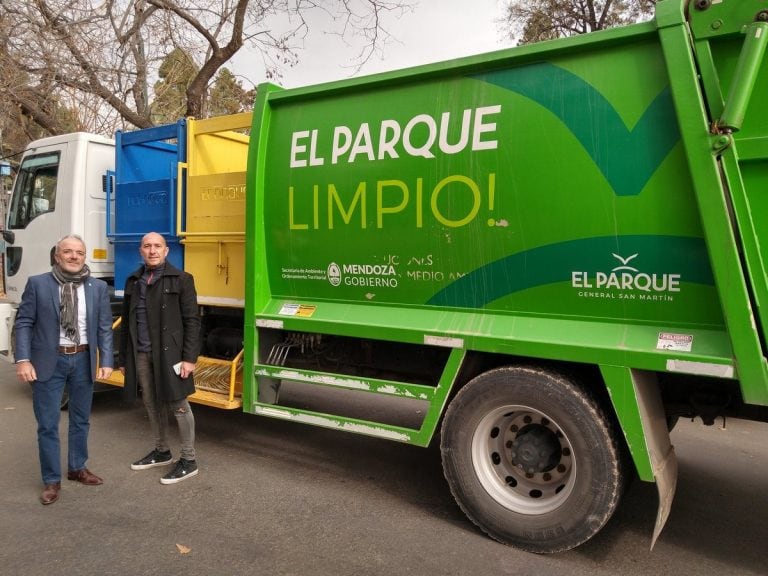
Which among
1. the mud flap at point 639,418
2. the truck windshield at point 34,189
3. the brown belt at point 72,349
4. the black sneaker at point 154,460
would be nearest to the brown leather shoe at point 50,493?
the black sneaker at point 154,460

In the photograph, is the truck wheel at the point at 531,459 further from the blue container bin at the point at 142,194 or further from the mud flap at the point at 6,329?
the mud flap at the point at 6,329

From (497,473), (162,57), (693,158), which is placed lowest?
(497,473)

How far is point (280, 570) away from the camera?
327 cm

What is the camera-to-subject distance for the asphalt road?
3.36 metres

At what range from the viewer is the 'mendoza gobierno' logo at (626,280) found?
3.14 metres

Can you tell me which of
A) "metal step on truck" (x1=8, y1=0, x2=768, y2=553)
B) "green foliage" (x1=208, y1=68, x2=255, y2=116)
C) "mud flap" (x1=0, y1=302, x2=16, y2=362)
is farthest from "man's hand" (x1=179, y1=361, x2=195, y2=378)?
"green foliage" (x1=208, y1=68, x2=255, y2=116)

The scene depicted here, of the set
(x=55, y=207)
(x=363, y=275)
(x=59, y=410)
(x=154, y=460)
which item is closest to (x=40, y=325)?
(x=59, y=410)

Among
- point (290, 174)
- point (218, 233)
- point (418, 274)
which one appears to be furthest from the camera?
point (218, 233)


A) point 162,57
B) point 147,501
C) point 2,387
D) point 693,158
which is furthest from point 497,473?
point 162,57

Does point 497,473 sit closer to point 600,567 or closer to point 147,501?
point 600,567

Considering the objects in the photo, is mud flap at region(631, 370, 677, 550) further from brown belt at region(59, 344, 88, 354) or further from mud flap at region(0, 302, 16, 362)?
mud flap at region(0, 302, 16, 362)

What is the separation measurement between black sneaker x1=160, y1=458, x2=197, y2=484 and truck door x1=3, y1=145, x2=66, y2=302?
3279mm

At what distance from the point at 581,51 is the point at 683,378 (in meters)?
1.98

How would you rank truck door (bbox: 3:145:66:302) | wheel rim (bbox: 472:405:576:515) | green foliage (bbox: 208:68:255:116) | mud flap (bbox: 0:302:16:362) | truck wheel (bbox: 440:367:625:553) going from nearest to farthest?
truck wheel (bbox: 440:367:625:553)
wheel rim (bbox: 472:405:576:515)
truck door (bbox: 3:145:66:302)
mud flap (bbox: 0:302:16:362)
green foliage (bbox: 208:68:255:116)
